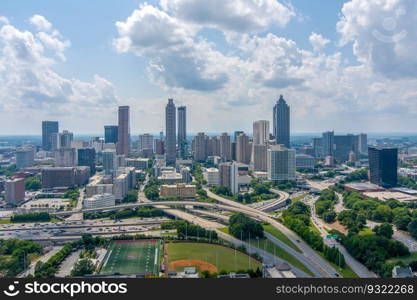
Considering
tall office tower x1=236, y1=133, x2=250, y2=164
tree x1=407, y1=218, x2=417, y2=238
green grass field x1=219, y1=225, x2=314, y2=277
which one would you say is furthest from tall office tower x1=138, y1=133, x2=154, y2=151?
tree x1=407, y1=218, x2=417, y2=238

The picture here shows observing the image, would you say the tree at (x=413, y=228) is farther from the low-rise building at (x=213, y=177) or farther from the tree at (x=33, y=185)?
the tree at (x=33, y=185)

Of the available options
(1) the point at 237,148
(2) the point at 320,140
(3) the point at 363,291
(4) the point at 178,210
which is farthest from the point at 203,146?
(3) the point at 363,291

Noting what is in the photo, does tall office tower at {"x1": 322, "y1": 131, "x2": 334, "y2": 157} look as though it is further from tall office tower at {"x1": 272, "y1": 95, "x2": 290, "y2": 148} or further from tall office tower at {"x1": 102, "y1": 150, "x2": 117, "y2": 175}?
tall office tower at {"x1": 102, "y1": 150, "x2": 117, "y2": 175}

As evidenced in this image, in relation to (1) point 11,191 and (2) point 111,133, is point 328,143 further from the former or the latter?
(1) point 11,191

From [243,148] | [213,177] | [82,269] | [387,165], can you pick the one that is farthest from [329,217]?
[243,148]

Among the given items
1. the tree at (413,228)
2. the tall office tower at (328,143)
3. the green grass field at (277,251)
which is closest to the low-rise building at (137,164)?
the tall office tower at (328,143)

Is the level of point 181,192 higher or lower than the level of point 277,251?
higher
